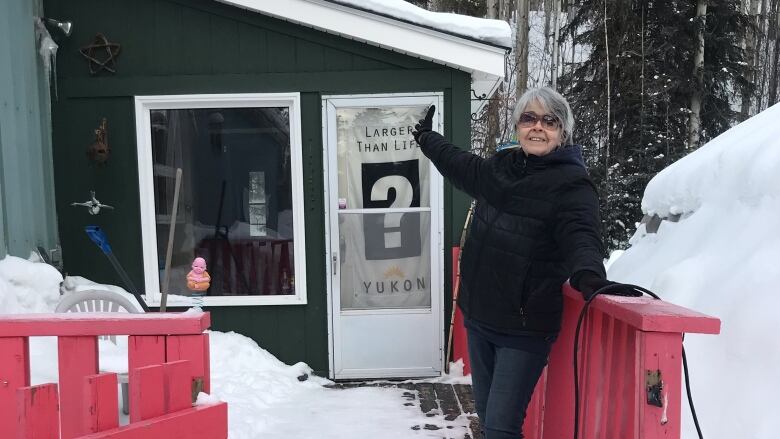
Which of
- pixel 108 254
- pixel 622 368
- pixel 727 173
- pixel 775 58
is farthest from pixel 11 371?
pixel 775 58

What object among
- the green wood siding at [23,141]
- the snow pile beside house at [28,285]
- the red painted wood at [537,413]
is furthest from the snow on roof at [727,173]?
the green wood siding at [23,141]

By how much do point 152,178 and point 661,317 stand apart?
3.76 meters

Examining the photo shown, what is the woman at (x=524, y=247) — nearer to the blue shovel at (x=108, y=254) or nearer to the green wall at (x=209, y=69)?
the green wall at (x=209, y=69)

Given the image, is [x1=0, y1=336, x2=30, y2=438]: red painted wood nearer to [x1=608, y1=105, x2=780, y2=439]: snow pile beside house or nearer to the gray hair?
the gray hair

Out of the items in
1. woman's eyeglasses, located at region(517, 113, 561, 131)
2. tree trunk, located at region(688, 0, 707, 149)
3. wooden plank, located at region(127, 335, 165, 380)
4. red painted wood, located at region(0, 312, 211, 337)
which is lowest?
wooden plank, located at region(127, 335, 165, 380)

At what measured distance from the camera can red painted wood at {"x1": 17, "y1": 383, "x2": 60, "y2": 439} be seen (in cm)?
148

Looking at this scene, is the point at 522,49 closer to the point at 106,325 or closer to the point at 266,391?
the point at 266,391

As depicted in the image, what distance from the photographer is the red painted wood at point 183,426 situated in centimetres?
145

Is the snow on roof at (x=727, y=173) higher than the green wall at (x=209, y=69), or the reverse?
the green wall at (x=209, y=69)

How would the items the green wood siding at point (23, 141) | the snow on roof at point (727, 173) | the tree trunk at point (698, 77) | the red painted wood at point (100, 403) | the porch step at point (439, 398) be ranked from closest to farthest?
the red painted wood at point (100, 403) < the snow on roof at point (727, 173) < the porch step at point (439, 398) < the green wood siding at point (23, 141) < the tree trunk at point (698, 77)

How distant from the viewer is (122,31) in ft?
13.3

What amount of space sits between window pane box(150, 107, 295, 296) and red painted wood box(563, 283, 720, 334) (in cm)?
304

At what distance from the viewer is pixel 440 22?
3.82 meters

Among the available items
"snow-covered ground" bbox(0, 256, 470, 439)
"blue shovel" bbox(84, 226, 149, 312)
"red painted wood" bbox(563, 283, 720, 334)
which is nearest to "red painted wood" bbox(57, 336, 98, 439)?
"snow-covered ground" bbox(0, 256, 470, 439)
